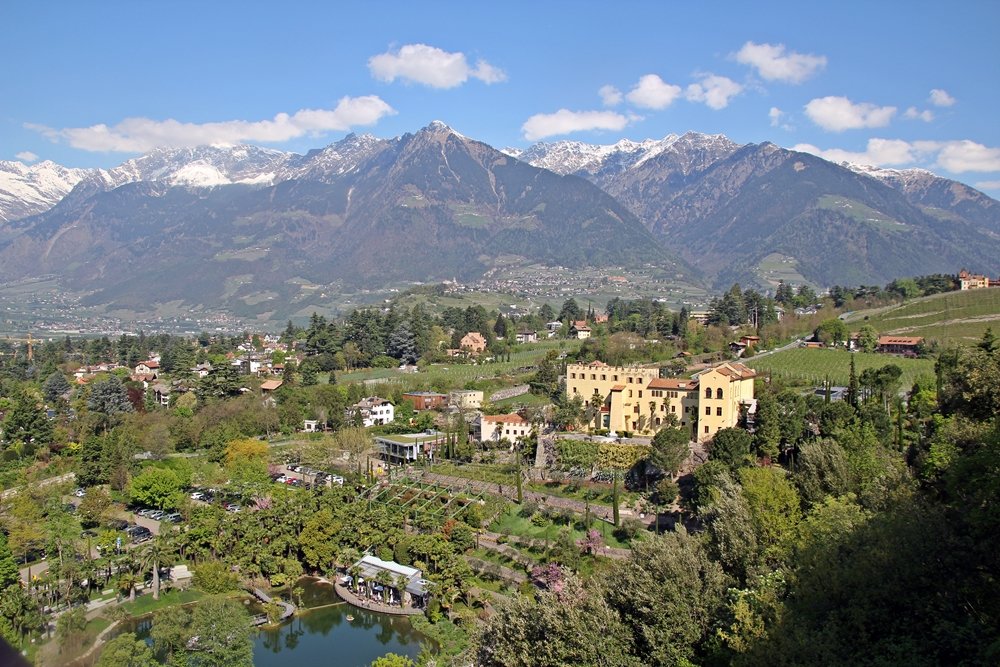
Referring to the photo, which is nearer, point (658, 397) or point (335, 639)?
point (335, 639)

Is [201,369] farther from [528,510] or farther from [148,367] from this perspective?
[528,510]

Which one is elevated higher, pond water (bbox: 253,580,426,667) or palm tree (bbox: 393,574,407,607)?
palm tree (bbox: 393,574,407,607)

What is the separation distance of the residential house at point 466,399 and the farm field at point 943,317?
25095 millimetres

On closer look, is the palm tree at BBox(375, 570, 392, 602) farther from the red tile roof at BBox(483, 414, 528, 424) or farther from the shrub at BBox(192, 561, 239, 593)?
the red tile roof at BBox(483, 414, 528, 424)

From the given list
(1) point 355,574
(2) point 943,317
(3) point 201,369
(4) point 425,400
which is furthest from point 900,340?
(3) point 201,369

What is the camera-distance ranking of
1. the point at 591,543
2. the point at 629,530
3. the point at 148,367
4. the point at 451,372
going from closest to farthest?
the point at 591,543 → the point at 629,530 → the point at 451,372 → the point at 148,367

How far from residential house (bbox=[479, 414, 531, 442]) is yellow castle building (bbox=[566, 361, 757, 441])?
101 inches

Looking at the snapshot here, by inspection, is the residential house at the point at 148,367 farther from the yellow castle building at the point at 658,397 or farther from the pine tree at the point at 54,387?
the yellow castle building at the point at 658,397

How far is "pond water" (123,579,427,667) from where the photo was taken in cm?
2045

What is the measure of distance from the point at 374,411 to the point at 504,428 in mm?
9810

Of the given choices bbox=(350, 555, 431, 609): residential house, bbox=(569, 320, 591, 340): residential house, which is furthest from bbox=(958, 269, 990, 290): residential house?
bbox=(350, 555, 431, 609): residential house

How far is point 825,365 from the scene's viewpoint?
4003cm

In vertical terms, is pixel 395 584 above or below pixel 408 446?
below

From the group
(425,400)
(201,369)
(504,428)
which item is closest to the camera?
(504,428)
